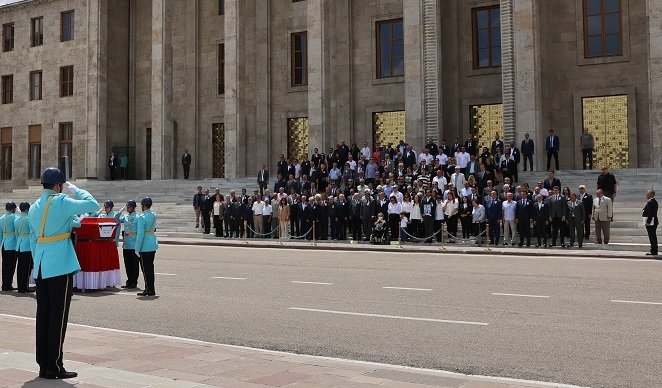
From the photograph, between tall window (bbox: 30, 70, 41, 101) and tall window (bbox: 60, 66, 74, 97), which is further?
tall window (bbox: 30, 70, 41, 101)

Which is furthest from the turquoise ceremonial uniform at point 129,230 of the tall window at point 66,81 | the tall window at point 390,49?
the tall window at point 66,81

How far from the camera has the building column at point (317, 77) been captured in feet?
116

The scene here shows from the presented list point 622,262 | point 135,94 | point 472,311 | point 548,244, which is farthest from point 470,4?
point 472,311

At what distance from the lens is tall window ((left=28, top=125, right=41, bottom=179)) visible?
48.2m

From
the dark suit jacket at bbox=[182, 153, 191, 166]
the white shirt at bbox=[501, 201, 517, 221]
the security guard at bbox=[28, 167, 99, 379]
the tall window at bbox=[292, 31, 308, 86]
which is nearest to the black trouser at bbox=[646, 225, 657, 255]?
the white shirt at bbox=[501, 201, 517, 221]

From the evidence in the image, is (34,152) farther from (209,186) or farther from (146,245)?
(146,245)

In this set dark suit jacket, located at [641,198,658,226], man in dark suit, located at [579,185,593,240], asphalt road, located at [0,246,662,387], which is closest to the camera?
asphalt road, located at [0,246,662,387]

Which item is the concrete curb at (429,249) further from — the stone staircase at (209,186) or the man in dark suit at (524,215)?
the stone staircase at (209,186)

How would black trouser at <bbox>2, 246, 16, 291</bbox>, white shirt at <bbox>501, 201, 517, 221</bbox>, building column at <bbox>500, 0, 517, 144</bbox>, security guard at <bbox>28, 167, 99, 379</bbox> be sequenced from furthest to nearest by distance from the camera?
1. building column at <bbox>500, 0, 517, 144</bbox>
2. white shirt at <bbox>501, 201, 517, 221</bbox>
3. black trouser at <bbox>2, 246, 16, 291</bbox>
4. security guard at <bbox>28, 167, 99, 379</bbox>

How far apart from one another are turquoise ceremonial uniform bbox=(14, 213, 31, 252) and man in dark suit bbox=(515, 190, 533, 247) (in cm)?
1492

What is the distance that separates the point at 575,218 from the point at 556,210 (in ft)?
2.02

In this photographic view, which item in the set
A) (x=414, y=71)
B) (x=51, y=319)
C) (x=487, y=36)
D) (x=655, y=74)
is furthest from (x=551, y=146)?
(x=51, y=319)

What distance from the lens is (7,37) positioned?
4988cm

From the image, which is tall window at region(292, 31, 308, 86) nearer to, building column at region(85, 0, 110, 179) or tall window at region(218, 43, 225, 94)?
tall window at region(218, 43, 225, 94)
